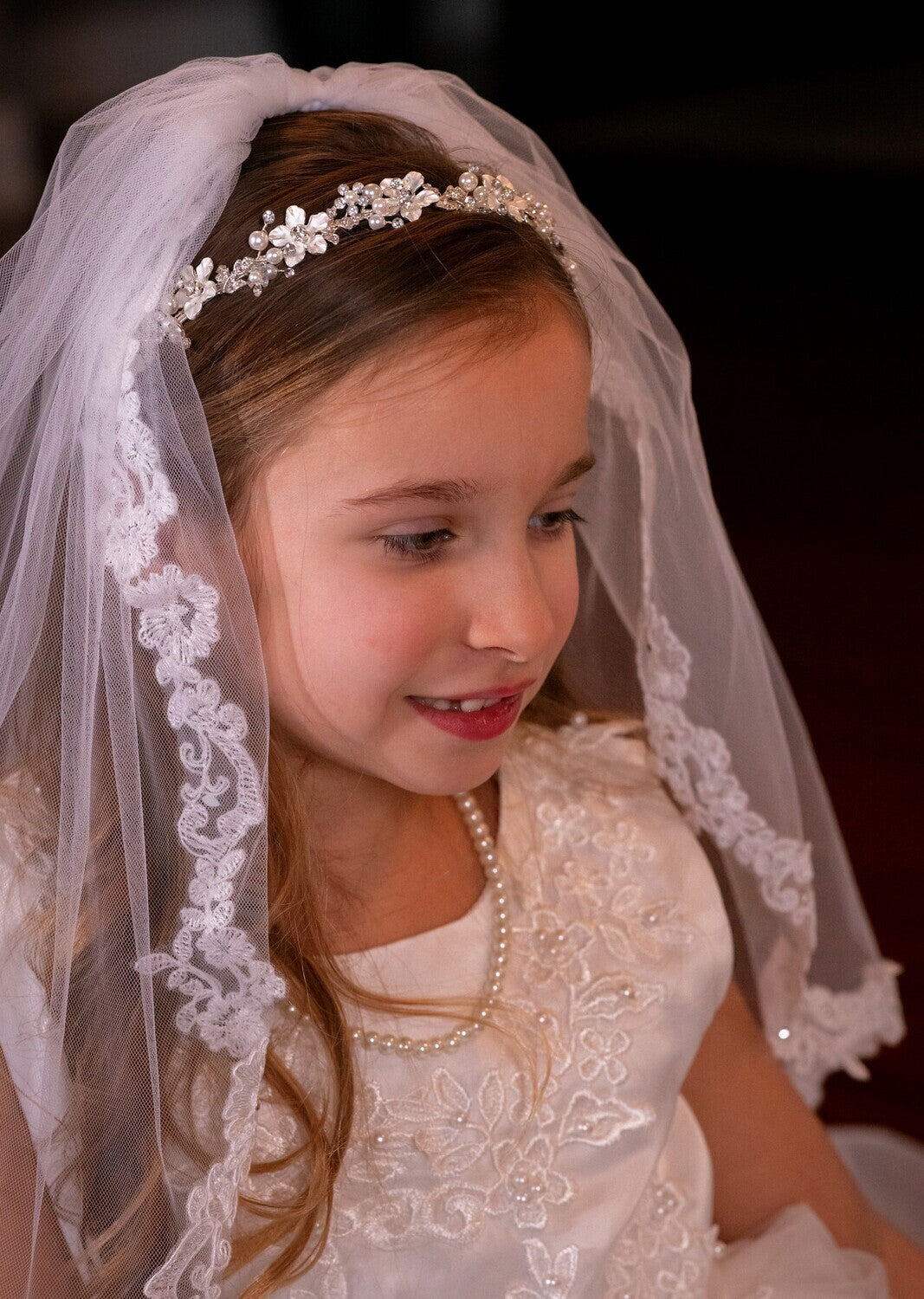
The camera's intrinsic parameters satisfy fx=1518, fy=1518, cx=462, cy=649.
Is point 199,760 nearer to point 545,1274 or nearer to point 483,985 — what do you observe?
point 483,985

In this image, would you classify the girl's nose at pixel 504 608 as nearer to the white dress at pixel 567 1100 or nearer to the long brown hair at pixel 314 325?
the long brown hair at pixel 314 325

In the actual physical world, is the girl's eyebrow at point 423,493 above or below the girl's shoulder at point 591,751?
above

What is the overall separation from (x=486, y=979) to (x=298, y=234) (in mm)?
599

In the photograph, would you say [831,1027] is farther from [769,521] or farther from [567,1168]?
[769,521]

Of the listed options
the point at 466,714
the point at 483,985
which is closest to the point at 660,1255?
the point at 483,985

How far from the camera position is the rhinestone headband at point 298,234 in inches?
39.9

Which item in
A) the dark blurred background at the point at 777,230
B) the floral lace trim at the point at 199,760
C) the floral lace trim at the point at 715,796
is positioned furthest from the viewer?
the dark blurred background at the point at 777,230

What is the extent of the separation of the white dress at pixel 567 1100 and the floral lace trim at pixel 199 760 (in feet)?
0.45

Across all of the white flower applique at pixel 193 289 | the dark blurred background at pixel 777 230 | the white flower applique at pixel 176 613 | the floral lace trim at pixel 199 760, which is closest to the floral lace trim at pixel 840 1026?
the dark blurred background at pixel 777 230

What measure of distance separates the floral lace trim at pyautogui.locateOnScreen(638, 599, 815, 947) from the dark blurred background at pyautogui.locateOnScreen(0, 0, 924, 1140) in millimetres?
752

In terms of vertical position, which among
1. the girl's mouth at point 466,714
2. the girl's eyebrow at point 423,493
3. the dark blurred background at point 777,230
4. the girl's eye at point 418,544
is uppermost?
the girl's eyebrow at point 423,493

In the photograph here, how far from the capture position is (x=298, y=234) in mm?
1023

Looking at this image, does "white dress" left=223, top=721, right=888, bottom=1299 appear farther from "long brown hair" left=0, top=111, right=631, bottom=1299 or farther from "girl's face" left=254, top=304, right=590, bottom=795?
"girl's face" left=254, top=304, right=590, bottom=795

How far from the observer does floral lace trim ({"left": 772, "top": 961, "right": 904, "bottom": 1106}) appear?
1475 millimetres
